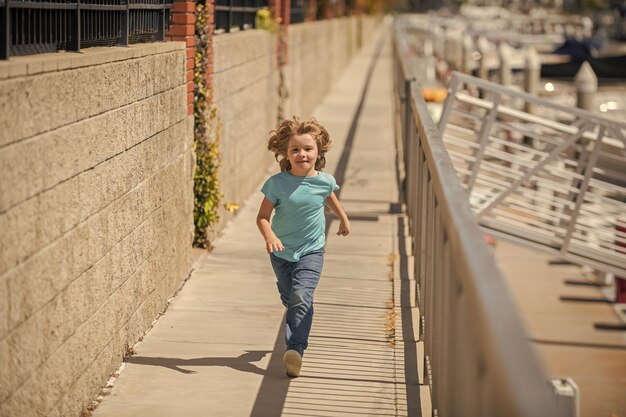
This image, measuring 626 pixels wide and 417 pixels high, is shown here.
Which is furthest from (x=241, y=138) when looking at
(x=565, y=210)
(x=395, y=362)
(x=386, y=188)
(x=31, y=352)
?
(x=31, y=352)

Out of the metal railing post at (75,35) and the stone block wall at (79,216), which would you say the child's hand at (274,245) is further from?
the metal railing post at (75,35)

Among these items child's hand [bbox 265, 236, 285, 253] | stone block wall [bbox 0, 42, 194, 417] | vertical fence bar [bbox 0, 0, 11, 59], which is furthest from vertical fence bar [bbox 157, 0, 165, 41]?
vertical fence bar [bbox 0, 0, 11, 59]

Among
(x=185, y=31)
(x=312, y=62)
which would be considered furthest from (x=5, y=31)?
(x=312, y=62)

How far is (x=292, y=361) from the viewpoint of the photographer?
612cm

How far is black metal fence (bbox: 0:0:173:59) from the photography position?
524cm

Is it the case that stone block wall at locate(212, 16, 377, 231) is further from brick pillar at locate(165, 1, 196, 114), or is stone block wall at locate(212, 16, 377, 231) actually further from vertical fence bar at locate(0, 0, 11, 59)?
vertical fence bar at locate(0, 0, 11, 59)

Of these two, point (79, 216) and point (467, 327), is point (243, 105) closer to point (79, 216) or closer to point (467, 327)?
point (79, 216)

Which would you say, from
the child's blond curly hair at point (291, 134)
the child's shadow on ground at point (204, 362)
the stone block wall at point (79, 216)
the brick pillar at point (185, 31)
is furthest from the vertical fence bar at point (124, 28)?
the child's shadow on ground at point (204, 362)

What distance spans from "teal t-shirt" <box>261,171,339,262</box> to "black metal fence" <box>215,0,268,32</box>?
17.8 ft

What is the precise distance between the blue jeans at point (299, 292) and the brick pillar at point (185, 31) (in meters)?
2.58

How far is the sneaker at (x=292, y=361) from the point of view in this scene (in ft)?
20.0

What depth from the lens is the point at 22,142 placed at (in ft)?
14.7

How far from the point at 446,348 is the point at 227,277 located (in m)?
4.48

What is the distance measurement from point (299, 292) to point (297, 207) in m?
0.43
